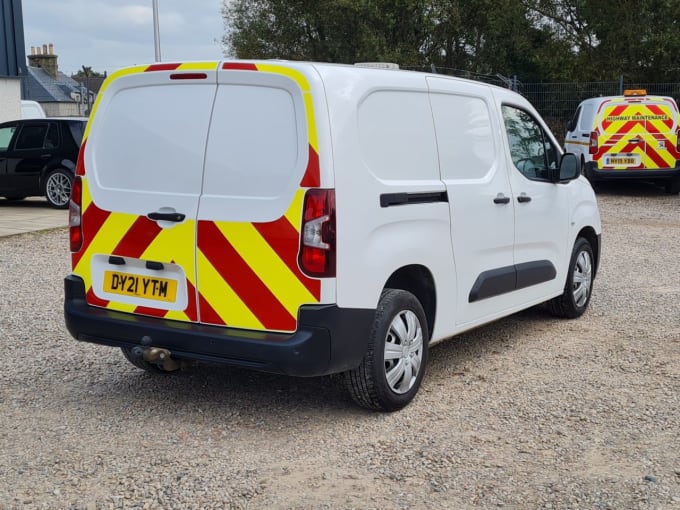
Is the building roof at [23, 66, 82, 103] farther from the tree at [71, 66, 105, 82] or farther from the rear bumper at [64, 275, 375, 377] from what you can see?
the rear bumper at [64, 275, 375, 377]

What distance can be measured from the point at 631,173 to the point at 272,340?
44.7ft

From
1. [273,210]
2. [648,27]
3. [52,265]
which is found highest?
[648,27]

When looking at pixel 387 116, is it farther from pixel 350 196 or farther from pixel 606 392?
pixel 606 392

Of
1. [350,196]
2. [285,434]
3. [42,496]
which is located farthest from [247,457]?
[350,196]

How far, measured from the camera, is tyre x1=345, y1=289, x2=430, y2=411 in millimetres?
4734

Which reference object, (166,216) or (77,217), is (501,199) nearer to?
(166,216)

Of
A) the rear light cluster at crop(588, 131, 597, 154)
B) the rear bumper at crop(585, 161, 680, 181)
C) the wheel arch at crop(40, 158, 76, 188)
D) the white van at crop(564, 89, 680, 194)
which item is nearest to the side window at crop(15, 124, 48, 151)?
the wheel arch at crop(40, 158, 76, 188)

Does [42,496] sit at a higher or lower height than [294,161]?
lower

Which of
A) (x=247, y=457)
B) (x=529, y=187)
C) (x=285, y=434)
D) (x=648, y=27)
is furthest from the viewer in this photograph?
(x=648, y=27)

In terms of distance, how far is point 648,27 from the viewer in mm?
24734

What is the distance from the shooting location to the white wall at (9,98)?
20188 mm

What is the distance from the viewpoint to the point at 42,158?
15008 mm

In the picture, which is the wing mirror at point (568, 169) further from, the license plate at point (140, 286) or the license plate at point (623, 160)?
the license plate at point (623, 160)

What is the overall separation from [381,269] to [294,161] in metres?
0.73
